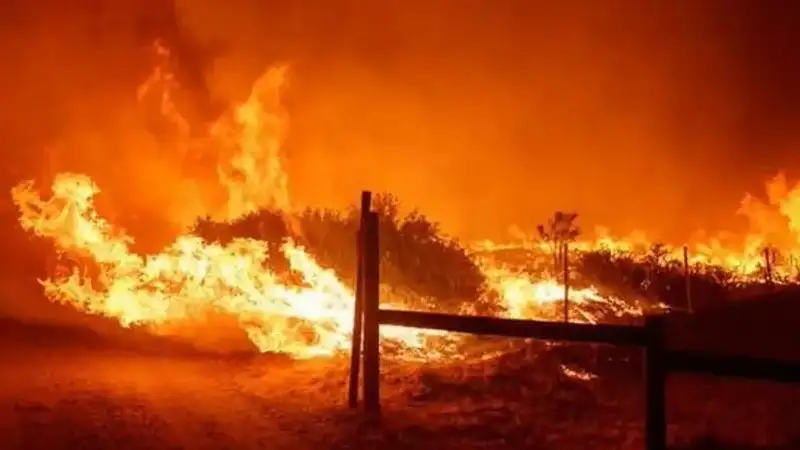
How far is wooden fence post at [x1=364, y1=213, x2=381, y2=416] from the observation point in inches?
374

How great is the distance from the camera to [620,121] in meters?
38.8

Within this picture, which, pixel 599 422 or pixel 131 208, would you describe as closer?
pixel 599 422

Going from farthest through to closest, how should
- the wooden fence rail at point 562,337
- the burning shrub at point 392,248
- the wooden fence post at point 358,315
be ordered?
1. the burning shrub at point 392,248
2. the wooden fence post at point 358,315
3. the wooden fence rail at point 562,337

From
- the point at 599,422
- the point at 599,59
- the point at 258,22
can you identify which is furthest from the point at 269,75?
the point at 599,422

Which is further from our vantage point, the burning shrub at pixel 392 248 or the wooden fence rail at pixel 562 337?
the burning shrub at pixel 392 248

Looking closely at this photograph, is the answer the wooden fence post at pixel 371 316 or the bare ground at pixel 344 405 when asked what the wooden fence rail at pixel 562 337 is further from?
the bare ground at pixel 344 405

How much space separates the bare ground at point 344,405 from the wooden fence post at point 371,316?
29 centimetres

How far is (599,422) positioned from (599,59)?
30.6 meters

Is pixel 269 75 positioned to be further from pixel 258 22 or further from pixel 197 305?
pixel 197 305

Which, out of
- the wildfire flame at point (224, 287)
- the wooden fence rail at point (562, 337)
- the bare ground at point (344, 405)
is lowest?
the bare ground at point (344, 405)

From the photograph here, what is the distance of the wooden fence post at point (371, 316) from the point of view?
950 centimetres

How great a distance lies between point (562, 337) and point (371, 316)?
2458 mm

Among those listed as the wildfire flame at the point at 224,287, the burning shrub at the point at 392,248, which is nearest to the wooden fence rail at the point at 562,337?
the wildfire flame at the point at 224,287

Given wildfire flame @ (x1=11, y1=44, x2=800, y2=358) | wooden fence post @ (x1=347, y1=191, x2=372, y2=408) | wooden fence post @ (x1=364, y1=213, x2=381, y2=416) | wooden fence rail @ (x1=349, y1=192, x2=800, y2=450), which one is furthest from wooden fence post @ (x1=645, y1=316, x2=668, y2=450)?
wildfire flame @ (x1=11, y1=44, x2=800, y2=358)
